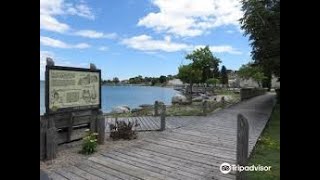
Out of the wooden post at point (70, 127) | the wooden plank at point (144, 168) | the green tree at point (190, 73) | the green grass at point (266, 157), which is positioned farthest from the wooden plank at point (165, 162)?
the green tree at point (190, 73)

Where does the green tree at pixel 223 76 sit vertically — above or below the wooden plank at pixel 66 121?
above

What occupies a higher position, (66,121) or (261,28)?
(261,28)

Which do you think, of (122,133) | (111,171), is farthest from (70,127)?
(111,171)

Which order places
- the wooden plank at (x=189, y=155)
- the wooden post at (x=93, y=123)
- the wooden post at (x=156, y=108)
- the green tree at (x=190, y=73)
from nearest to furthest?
the wooden plank at (x=189, y=155)
the wooden post at (x=93, y=123)
the wooden post at (x=156, y=108)
the green tree at (x=190, y=73)

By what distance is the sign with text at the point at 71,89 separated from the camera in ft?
23.8

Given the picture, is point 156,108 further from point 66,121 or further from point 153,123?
point 66,121

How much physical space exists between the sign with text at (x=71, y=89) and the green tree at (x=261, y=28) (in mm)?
11598

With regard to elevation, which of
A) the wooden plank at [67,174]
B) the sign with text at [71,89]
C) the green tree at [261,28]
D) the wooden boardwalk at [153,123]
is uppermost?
the green tree at [261,28]

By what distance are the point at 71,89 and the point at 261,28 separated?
549 inches

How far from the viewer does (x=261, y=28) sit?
18.9 meters

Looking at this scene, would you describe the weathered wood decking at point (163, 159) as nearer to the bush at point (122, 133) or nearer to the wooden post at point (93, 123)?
the bush at point (122, 133)
